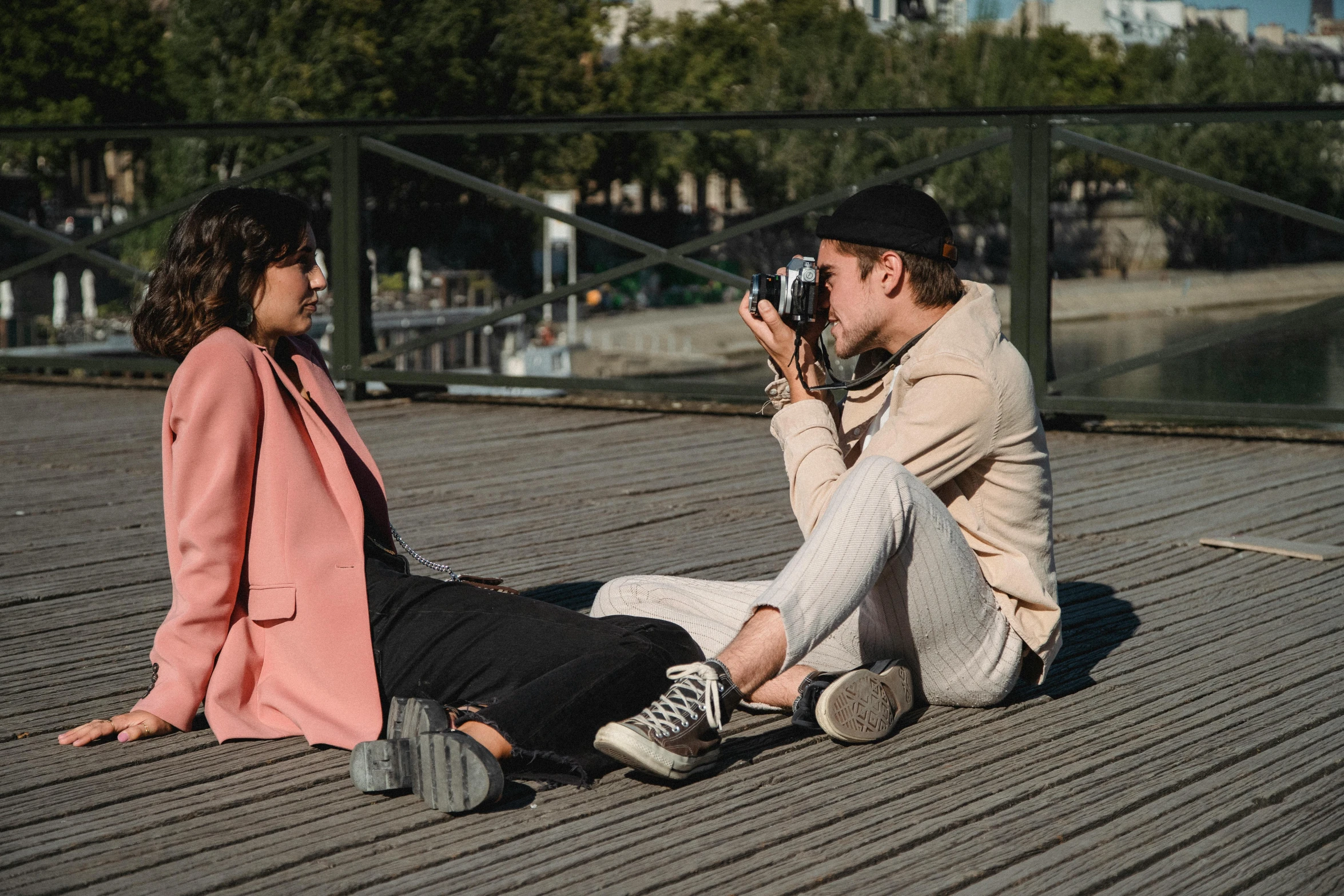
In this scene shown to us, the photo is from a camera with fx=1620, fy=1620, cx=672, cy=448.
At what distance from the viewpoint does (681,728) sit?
9.08 ft

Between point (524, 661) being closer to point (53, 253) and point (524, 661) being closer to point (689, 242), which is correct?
point (689, 242)

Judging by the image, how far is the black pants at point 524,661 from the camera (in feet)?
9.24

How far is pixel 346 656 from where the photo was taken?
300 cm

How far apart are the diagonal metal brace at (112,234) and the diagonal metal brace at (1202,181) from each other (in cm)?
388

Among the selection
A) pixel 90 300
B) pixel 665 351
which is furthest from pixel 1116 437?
pixel 90 300

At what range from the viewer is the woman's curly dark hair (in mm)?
3070

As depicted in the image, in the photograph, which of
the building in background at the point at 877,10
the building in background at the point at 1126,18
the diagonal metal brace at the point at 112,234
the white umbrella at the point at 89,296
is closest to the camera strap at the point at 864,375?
the diagonal metal brace at the point at 112,234

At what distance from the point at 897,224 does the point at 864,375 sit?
0.37 metres

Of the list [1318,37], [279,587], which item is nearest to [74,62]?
[279,587]

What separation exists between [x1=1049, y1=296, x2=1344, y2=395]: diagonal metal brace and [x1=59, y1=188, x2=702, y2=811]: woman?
183 inches

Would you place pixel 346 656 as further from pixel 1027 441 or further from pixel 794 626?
pixel 1027 441

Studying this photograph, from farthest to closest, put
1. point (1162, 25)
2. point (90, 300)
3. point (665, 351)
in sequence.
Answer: point (1162, 25) → point (665, 351) → point (90, 300)

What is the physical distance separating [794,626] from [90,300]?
1375cm

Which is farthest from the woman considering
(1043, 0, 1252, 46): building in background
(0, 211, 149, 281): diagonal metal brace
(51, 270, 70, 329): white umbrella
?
(1043, 0, 1252, 46): building in background
